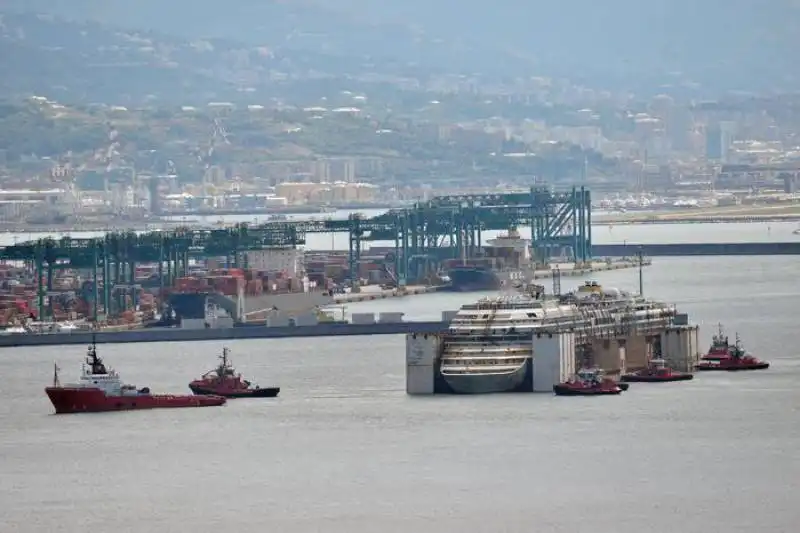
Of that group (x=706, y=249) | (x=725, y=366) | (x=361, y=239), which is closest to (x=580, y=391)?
(x=725, y=366)

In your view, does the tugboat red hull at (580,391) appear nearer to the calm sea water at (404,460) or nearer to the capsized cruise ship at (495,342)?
the calm sea water at (404,460)

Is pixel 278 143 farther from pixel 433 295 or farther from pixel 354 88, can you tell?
pixel 433 295

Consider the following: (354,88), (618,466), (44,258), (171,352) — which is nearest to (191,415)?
(618,466)

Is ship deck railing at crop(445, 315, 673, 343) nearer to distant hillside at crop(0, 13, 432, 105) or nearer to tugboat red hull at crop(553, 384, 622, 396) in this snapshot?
tugboat red hull at crop(553, 384, 622, 396)

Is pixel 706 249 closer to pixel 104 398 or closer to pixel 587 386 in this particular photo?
pixel 587 386

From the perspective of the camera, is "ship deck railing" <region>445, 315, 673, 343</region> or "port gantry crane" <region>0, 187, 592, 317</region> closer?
"ship deck railing" <region>445, 315, 673, 343</region>

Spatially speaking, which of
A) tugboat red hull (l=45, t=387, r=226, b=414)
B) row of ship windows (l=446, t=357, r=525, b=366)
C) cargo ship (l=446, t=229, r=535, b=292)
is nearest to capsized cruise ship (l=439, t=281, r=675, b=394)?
row of ship windows (l=446, t=357, r=525, b=366)
